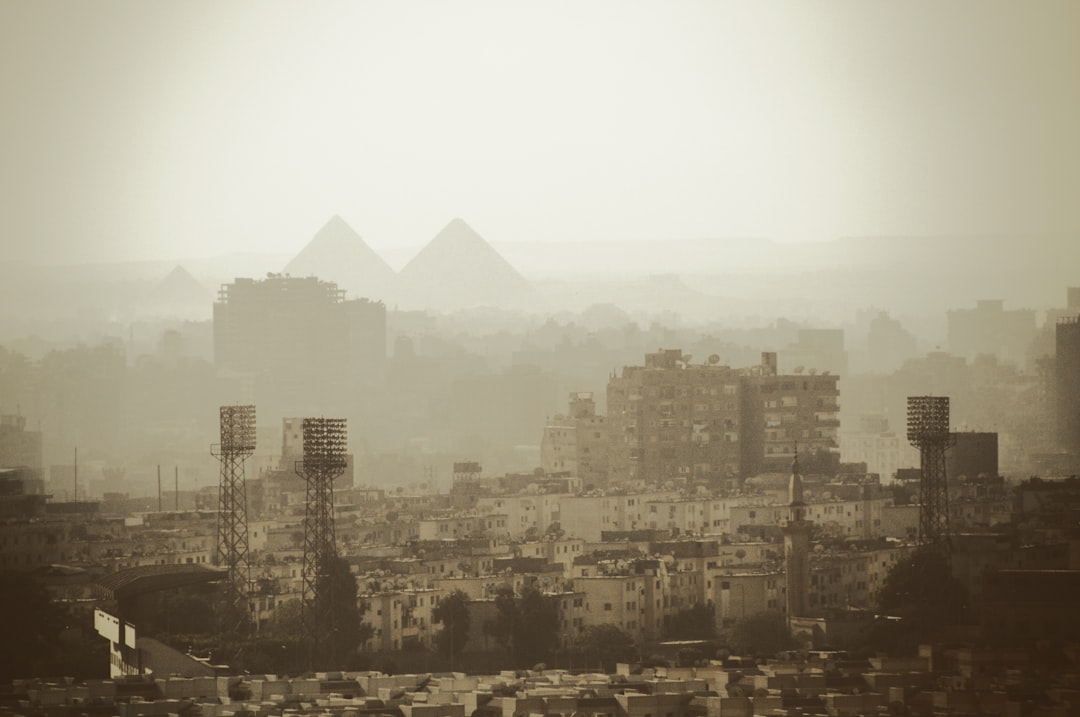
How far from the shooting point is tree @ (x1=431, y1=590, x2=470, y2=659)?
4612cm

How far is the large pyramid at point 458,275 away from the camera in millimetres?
178750

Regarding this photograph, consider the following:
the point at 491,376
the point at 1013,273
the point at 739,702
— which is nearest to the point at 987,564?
the point at 739,702

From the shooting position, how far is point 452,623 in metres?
47.1

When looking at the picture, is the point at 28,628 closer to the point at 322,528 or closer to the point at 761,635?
the point at 322,528

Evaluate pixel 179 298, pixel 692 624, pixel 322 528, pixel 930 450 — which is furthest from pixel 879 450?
pixel 179 298

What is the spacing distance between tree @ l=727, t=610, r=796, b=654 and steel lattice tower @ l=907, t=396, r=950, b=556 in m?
5.91

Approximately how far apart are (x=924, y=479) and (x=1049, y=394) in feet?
116

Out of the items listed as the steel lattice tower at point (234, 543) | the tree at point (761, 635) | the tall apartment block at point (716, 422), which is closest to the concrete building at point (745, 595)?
the tree at point (761, 635)

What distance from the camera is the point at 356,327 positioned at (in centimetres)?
13575

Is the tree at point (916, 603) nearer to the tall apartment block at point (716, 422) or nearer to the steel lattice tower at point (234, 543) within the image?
the steel lattice tower at point (234, 543)

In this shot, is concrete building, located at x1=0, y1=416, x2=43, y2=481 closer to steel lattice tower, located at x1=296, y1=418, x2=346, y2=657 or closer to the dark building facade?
the dark building facade

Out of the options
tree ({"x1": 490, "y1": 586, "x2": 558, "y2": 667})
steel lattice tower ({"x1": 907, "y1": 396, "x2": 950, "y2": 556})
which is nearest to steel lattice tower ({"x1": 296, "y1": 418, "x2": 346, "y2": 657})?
tree ({"x1": 490, "y1": 586, "x2": 558, "y2": 667})

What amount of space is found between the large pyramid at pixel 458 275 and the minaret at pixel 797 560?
123 meters

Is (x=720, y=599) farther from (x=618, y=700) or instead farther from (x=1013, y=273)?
(x=1013, y=273)
